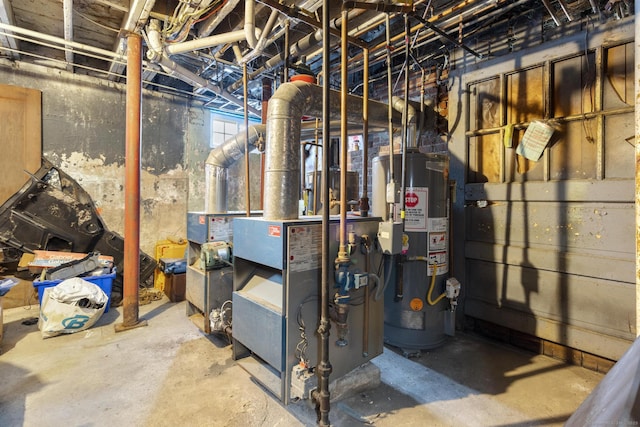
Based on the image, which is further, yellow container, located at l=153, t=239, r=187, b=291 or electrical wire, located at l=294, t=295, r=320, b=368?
yellow container, located at l=153, t=239, r=187, b=291

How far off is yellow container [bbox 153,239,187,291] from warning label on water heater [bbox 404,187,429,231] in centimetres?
302

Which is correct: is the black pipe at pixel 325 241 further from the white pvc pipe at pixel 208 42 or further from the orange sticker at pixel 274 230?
the white pvc pipe at pixel 208 42

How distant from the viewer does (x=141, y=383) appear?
6.33 feet

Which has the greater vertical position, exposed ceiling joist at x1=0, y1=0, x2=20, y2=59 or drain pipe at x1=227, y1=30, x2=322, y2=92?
exposed ceiling joist at x1=0, y1=0, x2=20, y2=59

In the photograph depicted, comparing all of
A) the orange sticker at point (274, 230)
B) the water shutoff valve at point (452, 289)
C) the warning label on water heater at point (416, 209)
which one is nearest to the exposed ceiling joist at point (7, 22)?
the orange sticker at point (274, 230)

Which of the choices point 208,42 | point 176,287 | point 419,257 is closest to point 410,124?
point 419,257

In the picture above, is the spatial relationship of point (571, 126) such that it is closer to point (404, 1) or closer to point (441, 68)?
point (441, 68)

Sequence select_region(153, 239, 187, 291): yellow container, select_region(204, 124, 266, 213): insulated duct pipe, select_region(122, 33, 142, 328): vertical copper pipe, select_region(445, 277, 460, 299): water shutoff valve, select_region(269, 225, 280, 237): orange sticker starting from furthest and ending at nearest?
select_region(153, 239, 187, 291): yellow container → select_region(204, 124, 266, 213): insulated duct pipe → select_region(122, 33, 142, 328): vertical copper pipe → select_region(445, 277, 460, 299): water shutoff valve → select_region(269, 225, 280, 237): orange sticker

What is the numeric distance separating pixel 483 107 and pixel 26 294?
4929mm

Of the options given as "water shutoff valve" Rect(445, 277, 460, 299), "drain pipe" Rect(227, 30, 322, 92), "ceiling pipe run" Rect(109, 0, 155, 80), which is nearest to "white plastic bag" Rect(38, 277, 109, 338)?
"ceiling pipe run" Rect(109, 0, 155, 80)

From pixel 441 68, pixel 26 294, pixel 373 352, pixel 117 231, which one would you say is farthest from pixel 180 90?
pixel 373 352

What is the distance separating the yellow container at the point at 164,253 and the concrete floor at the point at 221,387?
1202 millimetres

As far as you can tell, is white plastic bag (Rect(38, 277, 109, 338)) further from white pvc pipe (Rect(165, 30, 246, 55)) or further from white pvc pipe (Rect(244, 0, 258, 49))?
white pvc pipe (Rect(244, 0, 258, 49))

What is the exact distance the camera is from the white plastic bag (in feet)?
8.29
